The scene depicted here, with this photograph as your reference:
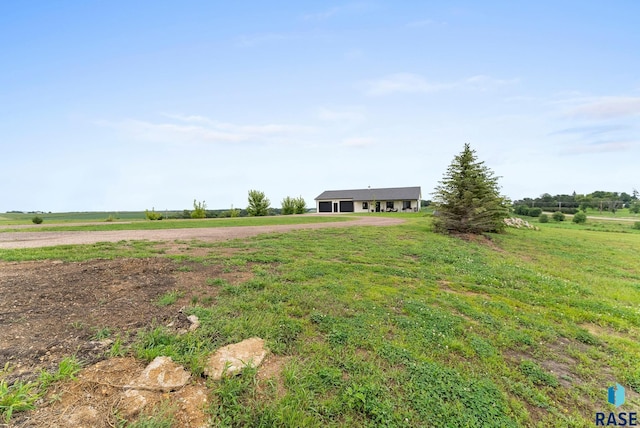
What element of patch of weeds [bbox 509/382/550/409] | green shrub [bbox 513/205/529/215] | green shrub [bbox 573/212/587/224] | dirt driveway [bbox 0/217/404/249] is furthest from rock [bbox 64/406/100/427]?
green shrub [bbox 513/205/529/215]

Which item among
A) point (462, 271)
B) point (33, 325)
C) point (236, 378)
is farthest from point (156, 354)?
point (462, 271)

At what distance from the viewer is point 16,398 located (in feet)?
6.73

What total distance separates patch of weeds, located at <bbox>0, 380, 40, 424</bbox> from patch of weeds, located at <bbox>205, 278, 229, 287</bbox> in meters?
2.93

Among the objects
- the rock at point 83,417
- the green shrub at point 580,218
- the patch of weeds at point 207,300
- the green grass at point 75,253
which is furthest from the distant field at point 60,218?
the green shrub at point 580,218

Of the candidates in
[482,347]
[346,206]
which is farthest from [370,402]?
[346,206]

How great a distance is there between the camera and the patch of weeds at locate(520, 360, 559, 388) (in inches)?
116

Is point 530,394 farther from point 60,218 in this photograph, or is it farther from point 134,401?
point 60,218

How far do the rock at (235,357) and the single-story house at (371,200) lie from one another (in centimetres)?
4206

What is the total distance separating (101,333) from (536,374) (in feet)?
16.9

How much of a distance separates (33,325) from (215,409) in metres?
2.87

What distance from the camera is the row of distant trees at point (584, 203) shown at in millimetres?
36000

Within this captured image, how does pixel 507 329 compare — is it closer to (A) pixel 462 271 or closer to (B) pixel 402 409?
(B) pixel 402 409

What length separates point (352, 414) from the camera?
7.81 ft
